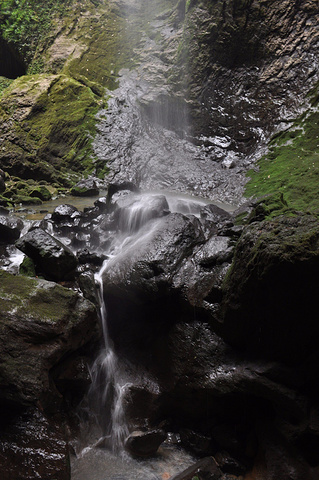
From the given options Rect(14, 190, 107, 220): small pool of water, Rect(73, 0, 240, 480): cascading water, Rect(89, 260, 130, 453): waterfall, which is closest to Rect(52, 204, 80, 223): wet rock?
Rect(14, 190, 107, 220): small pool of water

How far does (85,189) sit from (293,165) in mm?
6409

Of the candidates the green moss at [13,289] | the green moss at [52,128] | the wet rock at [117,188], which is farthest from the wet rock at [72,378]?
the green moss at [52,128]

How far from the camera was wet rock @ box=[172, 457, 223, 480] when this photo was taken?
141 inches

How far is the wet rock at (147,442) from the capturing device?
154 inches

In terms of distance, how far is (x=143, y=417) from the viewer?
169 inches

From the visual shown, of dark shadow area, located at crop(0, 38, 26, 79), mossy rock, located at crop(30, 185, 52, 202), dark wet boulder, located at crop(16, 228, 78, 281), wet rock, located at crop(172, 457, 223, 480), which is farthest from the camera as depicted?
dark shadow area, located at crop(0, 38, 26, 79)

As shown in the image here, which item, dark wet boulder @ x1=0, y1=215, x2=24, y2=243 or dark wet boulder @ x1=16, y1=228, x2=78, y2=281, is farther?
dark wet boulder @ x1=0, y1=215, x2=24, y2=243

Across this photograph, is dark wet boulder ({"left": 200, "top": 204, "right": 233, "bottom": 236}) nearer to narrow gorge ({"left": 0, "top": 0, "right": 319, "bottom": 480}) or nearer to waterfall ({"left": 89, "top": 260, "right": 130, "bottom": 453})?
narrow gorge ({"left": 0, "top": 0, "right": 319, "bottom": 480})

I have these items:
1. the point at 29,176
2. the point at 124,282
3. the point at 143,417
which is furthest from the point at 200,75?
the point at 143,417

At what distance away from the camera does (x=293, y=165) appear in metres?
9.27

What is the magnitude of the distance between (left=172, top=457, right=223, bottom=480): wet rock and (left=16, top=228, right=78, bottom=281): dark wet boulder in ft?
10.8

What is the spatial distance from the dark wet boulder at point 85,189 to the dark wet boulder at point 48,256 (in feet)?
18.5

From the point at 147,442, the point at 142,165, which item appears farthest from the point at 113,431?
the point at 142,165

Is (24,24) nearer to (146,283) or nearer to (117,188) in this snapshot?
(117,188)
